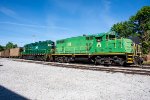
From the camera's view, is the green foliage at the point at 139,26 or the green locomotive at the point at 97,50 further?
the green foliage at the point at 139,26

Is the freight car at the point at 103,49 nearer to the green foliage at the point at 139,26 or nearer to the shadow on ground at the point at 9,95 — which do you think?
the shadow on ground at the point at 9,95

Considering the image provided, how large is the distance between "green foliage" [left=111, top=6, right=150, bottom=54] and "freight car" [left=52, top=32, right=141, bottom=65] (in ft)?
111

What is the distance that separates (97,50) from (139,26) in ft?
148

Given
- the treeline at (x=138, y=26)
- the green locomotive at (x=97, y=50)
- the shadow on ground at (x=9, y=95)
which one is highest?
the treeline at (x=138, y=26)

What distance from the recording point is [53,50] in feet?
93.8

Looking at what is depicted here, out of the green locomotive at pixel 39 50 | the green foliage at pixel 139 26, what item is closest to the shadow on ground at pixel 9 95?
the green locomotive at pixel 39 50

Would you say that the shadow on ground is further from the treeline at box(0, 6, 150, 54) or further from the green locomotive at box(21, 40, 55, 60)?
the treeline at box(0, 6, 150, 54)

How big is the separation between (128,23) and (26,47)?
38101mm

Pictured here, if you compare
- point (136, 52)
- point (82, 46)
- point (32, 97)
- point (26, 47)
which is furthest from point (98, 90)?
point (26, 47)

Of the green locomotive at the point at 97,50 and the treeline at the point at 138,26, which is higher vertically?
the treeline at the point at 138,26

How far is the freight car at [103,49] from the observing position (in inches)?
715

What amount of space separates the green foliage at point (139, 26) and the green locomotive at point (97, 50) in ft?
108

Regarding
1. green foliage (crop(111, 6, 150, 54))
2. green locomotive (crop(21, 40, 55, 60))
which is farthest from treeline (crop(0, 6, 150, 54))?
green locomotive (crop(21, 40, 55, 60))

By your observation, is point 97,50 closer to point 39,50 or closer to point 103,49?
point 103,49
